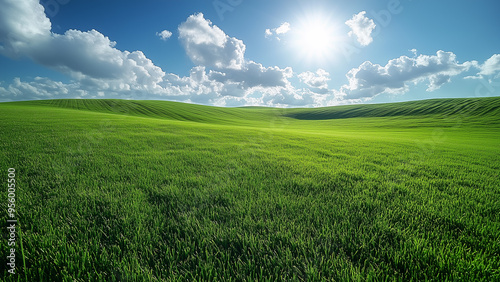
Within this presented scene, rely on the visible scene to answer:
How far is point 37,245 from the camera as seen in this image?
184 cm

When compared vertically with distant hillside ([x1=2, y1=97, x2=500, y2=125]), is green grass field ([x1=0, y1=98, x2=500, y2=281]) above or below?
below

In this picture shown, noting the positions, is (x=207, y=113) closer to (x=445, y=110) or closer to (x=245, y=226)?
(x=245, y=226)

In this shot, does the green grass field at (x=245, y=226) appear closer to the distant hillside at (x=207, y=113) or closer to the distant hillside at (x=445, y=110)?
the distant hillside at (x=207, y=113)

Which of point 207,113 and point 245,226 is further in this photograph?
point 207,113

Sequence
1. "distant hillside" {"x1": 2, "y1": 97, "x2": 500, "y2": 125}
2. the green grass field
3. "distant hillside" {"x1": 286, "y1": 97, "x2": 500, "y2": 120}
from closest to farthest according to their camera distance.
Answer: the green grass field → "distant hillside" {"x1": 2, "y1": 97, "x2": 500, "y2": 125} → "distant hillside" {"x1": 286, "y1": 97, "x2": 500, "y2": 120}

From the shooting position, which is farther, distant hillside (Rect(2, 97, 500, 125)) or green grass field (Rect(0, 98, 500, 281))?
distant hillside (Rect(2, 97, 500, 125))

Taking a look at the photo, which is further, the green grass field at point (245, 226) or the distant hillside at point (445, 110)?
Answer: the distant hillside at point (445, 110)

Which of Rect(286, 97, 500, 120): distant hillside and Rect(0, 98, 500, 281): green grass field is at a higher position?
Rect(286, 97, 500, 120): distant hillside

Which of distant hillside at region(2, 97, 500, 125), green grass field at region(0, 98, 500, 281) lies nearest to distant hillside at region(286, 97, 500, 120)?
distant hillside at region(2, 97, 500, 125)

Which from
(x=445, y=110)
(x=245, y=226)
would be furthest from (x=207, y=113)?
(x=445, y=110)

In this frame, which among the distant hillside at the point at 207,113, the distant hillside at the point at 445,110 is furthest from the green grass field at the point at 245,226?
the distant hillside at the point at 445,110

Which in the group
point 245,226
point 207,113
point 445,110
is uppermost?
point 445,110

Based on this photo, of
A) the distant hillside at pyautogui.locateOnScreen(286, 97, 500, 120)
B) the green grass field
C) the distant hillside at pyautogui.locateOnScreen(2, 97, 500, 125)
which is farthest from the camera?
the distant hillside at pyautogui.locateOnScreen(286, 97, 500, 120)

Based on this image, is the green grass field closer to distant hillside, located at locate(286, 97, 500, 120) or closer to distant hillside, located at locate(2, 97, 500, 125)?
distant hillside, located at locate(2, 97, 500, 125)
